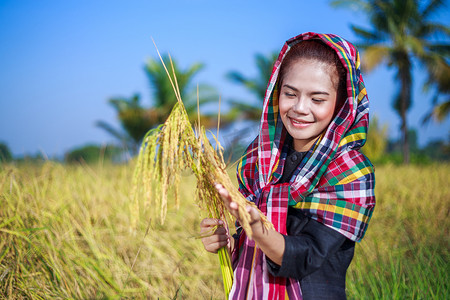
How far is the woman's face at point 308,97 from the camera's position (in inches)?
50.8

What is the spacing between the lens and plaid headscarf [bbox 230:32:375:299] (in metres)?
1.21

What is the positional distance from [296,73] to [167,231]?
8.60 feet

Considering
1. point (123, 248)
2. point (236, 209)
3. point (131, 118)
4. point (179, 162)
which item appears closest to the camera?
point (236, 209)

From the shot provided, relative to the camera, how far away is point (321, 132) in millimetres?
1365

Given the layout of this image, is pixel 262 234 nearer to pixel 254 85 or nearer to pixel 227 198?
pixel 227 198

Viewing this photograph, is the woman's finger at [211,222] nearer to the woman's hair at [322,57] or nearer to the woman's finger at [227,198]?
the woman's finger at [227,198]

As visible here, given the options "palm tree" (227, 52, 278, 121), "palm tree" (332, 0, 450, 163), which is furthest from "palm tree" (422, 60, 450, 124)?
"palm tree" (227, 52, 278, 121)

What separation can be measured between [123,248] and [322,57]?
2341mm

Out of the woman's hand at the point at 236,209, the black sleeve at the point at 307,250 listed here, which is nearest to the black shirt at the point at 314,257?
the black sleeve at the point at 307,250

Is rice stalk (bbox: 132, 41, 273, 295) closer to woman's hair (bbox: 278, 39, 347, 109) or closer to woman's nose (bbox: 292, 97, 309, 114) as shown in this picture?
woman's nose (bbox: 292, 97, 309, 114)

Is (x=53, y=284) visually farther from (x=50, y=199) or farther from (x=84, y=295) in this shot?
(x=50, y=199)

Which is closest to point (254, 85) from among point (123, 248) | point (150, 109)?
point (150, 109)

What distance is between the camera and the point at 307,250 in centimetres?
114

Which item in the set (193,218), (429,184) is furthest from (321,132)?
(429,184)
